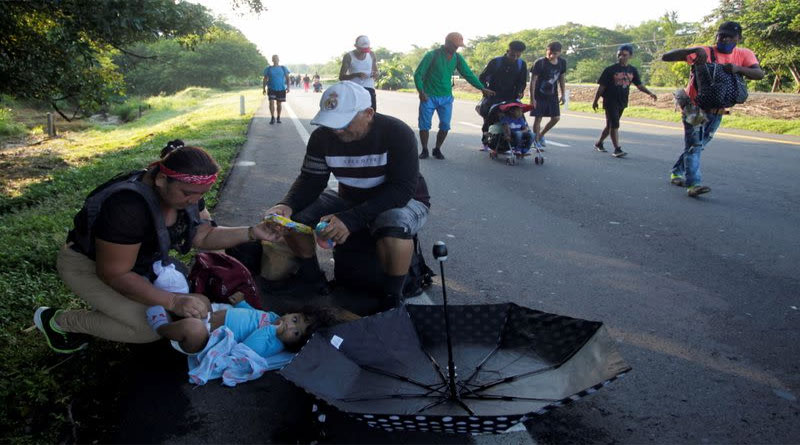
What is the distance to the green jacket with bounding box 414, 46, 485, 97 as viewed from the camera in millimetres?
10055

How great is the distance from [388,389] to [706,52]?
6029mm

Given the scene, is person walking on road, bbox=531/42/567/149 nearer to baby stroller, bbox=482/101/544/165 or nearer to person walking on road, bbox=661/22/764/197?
baby stroller, bbox=482/101/544/165

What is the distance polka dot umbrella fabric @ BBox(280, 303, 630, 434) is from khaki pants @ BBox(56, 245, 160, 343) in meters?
1.07

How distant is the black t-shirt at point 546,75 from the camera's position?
10.5 metres

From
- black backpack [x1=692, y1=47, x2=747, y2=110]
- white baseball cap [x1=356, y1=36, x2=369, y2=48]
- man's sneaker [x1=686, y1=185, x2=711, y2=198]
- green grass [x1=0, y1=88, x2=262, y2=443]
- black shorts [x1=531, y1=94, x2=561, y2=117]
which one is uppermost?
white baseball cap [x1=356, y1=36, x2=369, y2=48]

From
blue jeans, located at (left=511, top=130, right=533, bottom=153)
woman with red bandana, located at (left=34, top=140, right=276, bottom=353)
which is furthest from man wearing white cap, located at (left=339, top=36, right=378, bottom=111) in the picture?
woman with red bandana, located at (left=34, top=140, right=276, bottom=353)

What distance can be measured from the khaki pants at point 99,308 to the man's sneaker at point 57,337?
0.04 meters

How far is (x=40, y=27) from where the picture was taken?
32.8ft

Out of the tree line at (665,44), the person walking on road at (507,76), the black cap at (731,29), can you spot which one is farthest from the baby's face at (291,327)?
the tree line at (665,44)

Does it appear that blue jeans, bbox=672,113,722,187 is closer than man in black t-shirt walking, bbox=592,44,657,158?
Yes

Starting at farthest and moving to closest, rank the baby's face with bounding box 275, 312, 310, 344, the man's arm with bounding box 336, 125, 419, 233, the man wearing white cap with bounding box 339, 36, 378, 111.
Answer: the man wearing white cap with bounding box 339, 36, 378, 111
the man's arm with bounding box 336, 125, 419, 233
the baby's face with bounding box 275, 312, 310, 344

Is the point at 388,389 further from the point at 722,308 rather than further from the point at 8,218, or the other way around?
the point at 8,218

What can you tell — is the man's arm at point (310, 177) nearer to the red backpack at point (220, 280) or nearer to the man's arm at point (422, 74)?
the red backpack at point (220, 280)

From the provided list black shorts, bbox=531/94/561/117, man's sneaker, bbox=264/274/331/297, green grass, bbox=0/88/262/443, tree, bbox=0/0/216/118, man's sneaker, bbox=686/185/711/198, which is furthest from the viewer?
black shorts, bbox=531/94/561/117
